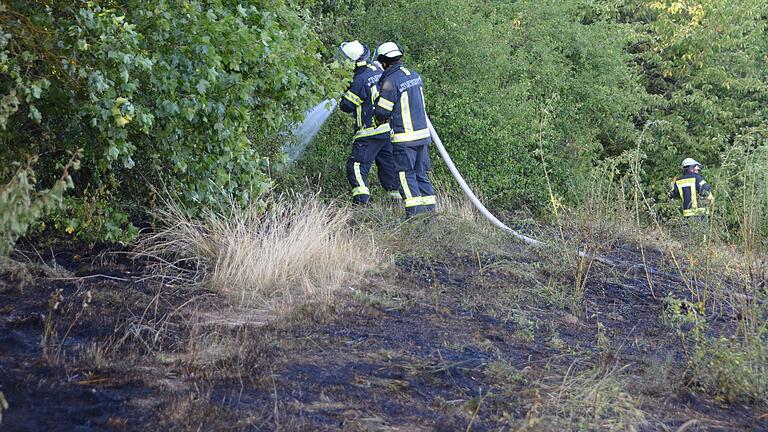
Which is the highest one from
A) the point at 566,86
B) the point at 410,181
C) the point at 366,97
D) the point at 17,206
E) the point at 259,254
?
the point at 17,206

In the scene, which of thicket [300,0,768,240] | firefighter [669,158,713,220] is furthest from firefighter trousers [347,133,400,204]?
firefighter [669,158,713,220]

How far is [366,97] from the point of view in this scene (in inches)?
403

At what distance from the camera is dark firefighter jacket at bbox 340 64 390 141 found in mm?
10125

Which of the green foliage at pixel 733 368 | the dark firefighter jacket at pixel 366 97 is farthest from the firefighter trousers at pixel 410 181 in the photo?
the green foliage at pixel 733 368

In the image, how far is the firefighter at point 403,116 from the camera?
31.8 feet

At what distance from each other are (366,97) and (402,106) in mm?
608

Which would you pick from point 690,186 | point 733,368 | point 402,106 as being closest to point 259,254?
point 733,368

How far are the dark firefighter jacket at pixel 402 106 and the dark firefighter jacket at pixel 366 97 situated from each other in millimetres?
306

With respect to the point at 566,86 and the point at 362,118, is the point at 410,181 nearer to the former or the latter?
the point at 362,118

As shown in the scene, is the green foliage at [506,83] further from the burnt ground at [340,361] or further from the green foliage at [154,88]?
the burnt ground at [340,361]

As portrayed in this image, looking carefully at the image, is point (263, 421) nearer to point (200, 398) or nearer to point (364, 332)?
point (200, 398)

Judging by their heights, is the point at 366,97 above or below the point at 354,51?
below

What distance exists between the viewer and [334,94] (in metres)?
A: 7.82

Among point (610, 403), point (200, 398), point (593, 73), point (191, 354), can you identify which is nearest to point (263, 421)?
point (200, 398)
